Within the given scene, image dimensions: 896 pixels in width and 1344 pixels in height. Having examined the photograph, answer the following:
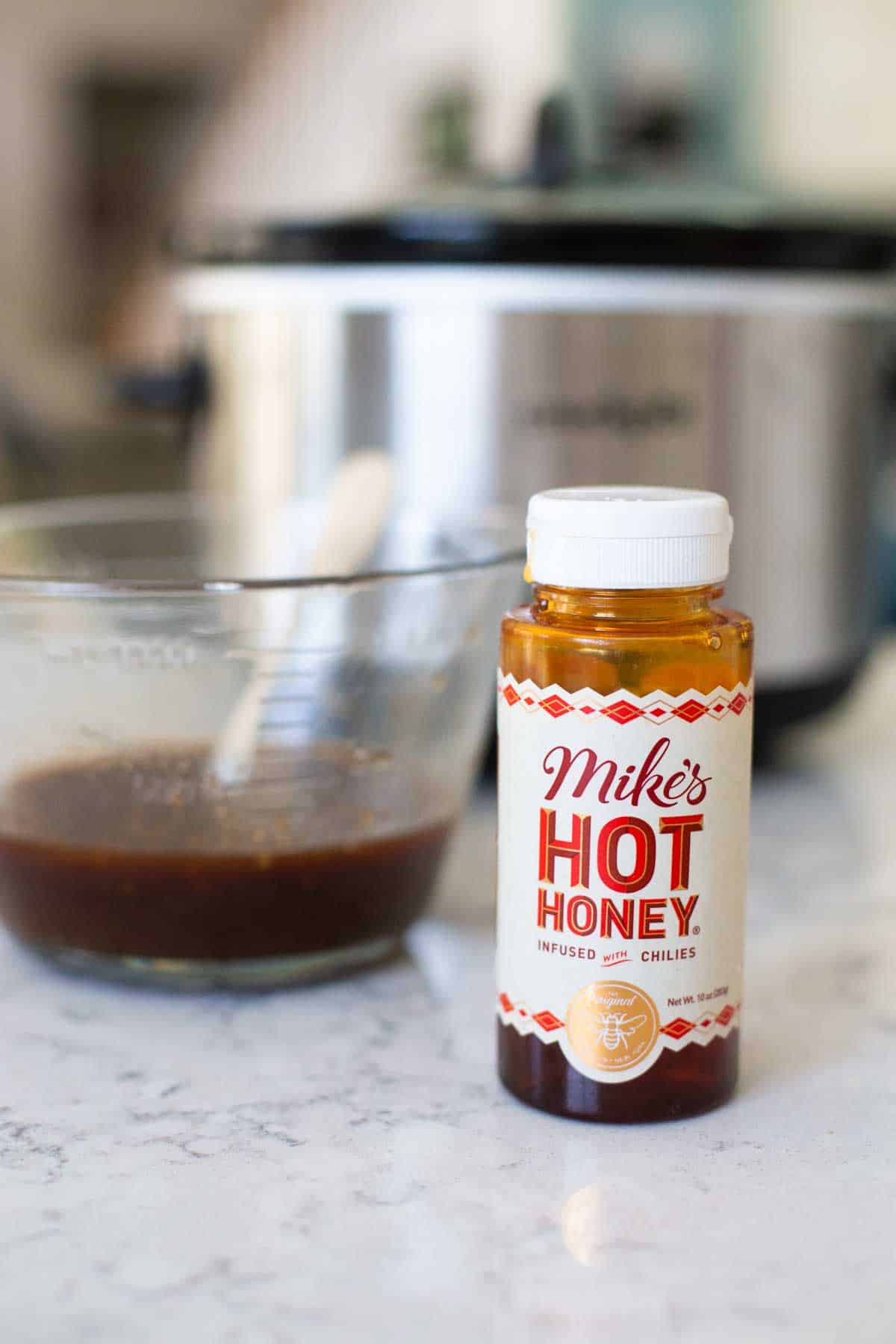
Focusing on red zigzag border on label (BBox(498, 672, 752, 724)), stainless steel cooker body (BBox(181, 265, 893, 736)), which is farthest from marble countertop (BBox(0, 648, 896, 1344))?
stainless steel cooker body (BBox(181, 265, 893, 736))

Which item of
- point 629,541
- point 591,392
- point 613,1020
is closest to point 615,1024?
point 613,1020

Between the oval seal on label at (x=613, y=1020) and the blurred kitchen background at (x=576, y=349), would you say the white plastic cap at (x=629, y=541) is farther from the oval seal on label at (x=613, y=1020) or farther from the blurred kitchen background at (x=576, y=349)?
the blurred kitchen background at (x=576, y=349)

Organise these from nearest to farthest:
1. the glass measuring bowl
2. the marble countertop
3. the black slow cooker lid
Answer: the marble countertop → the glass measuring bowl → the black slow cooker lid

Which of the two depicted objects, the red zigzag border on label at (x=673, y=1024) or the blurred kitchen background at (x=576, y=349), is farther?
the blurred kitchen background at (x=576, y=349)

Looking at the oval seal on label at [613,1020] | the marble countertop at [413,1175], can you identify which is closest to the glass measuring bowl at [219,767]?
the marble countertop at [413,1175]

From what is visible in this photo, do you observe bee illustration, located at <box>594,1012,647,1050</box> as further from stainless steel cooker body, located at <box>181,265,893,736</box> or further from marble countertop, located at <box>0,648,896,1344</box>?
stainless steel cooker body, located at <box>181,265,893,736</box>

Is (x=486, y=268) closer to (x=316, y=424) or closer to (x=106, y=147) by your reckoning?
(x=316, y=424)
